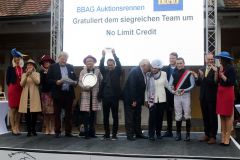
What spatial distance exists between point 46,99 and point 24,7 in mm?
5193

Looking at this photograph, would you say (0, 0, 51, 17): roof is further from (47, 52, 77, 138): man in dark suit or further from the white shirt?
the white shirt

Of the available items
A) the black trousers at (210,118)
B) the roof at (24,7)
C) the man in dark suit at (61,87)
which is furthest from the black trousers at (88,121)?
the roof at (24,7)

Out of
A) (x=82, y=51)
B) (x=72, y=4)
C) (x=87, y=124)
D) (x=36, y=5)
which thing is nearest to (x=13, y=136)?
(x=87, y=124)

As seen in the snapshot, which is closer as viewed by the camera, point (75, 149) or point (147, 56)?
point (75, 149)

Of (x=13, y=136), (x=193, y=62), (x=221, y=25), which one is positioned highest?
(x=221, y=25)

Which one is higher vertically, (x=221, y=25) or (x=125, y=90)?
(x=221, y=25)

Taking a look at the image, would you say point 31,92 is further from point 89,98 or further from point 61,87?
point 89,98

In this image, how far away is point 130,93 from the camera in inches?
300

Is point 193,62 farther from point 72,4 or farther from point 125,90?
point 72,4

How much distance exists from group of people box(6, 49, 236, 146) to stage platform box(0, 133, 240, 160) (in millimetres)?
317

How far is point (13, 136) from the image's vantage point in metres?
8.20

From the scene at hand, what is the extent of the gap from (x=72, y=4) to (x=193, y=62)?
312cm

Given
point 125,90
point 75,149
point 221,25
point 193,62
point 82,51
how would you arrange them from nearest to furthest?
point 75,149, point 125,90, point 193,62, point 82,51, point 221,25

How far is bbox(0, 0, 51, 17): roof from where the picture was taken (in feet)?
39.9
